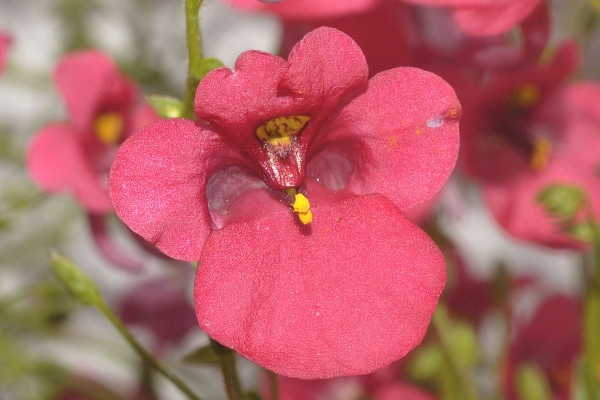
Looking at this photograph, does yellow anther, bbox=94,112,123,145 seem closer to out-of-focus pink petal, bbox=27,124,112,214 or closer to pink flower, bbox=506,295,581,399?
out-of-focus pink petal, bbox=27,124,112,214

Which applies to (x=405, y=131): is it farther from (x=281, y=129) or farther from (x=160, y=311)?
(x=160, y=311)

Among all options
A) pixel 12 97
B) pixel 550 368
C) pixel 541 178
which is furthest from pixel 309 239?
pixel 12 97

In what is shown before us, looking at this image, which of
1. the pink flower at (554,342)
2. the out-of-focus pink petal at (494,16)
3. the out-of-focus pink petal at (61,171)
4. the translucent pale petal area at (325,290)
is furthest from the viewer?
the pink flower at (554,342)

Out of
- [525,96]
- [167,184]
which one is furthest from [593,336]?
[167,184]

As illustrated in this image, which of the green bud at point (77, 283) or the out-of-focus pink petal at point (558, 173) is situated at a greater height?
the green bud at point (77, 283)

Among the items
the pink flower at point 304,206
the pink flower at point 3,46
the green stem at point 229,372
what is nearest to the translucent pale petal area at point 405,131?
the pink flower at point 304,206

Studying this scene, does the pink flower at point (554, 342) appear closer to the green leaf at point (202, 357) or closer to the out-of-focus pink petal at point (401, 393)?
the out-of-focus pink petal at point (401, 393)
